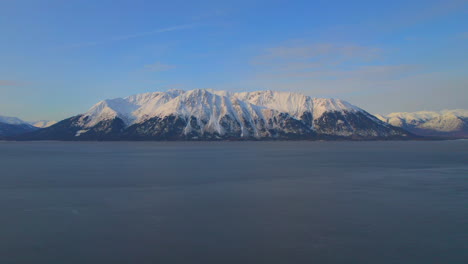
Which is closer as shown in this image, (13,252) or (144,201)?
(13,252)

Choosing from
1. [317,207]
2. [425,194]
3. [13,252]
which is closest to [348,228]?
[317,207]

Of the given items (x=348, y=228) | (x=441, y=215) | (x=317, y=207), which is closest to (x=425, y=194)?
(x=441, y=215)

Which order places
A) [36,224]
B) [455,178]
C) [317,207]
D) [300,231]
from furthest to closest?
[455,178]
[317,207]
[36,224]
[300,231]

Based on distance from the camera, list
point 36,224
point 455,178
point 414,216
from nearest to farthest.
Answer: point 36,224 < point 414,216 < point 455,178

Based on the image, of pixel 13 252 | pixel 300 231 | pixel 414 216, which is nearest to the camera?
pixel 13 252

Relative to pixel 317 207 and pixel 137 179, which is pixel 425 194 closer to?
pixel 317 207

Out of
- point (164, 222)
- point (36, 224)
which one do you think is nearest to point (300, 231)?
point (164, 222)

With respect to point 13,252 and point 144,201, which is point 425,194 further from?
point 13,252

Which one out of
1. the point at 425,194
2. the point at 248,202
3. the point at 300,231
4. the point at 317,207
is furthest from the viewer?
the point at 425,194

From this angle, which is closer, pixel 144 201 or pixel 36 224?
pixel 36 224
